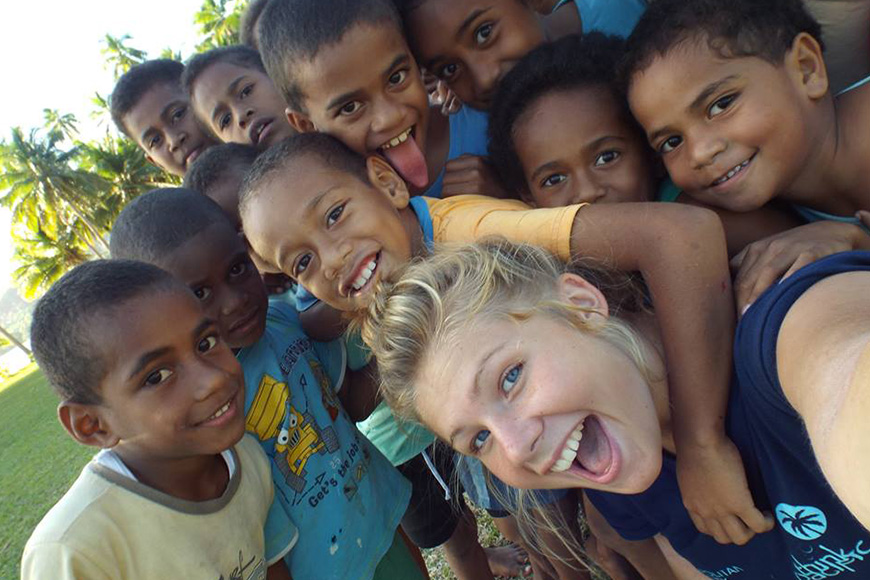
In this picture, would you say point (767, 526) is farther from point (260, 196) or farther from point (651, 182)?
point (260, 196)

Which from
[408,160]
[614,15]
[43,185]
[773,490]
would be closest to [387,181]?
[408,160]

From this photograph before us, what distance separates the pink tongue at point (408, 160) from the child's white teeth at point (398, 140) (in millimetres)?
12

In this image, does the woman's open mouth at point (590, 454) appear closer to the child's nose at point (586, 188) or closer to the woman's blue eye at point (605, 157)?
the child's nose at point (586, 188)

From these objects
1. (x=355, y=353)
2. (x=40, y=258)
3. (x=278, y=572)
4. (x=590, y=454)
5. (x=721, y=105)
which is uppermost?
(x=721, y=105)

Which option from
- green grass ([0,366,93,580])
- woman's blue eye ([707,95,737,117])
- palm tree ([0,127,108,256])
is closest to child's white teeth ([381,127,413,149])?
woman's blue eye ([707,95,737,117])

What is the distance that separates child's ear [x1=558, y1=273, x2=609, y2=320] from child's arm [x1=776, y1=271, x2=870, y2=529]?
52 centimetres

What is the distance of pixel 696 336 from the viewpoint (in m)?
1.50

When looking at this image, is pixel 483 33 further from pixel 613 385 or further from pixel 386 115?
pixel 613 385

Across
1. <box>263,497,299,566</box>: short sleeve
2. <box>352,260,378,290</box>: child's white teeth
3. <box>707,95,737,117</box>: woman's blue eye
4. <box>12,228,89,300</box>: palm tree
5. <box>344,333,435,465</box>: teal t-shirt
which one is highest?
<box>707,95,737,117</box>: woman's blue eye

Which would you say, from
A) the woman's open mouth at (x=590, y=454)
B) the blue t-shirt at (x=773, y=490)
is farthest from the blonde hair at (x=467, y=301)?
the blue t-shirt at (x=773, y=490)

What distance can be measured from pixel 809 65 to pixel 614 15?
99 cm

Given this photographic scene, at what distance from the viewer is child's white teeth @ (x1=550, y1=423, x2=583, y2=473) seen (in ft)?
4.61

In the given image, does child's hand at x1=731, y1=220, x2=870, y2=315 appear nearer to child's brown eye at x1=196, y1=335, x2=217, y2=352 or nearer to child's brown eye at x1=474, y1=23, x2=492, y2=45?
child's brown eye at x1=474, y1=23, x2=492, y2=45

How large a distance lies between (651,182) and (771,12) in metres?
0.63
